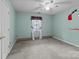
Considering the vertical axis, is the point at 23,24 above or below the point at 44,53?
above

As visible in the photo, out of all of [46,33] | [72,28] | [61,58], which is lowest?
[61,58]

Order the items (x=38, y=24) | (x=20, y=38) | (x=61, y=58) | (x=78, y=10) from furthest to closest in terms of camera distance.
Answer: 1. (x=38, y=24)
2. (x=20, y=38)
3. (x=78, y=10)
4. (x=61, y=58)

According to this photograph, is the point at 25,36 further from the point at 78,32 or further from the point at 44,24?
the point at 78,32

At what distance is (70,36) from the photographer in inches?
178

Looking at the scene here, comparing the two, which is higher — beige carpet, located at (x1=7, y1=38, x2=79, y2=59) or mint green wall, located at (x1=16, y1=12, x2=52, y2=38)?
mint green wall, located at (x1=16, y1=12, x2=52, y2=38)

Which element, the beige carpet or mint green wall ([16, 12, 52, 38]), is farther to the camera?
mint green wall ([16, 12, 52, 38])

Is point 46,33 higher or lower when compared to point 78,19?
lower

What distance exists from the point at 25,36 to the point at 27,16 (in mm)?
1806

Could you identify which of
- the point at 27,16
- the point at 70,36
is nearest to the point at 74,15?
the point at 70,36

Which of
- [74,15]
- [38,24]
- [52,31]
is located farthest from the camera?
Result: [52,31]

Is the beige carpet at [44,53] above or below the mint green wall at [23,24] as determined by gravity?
below

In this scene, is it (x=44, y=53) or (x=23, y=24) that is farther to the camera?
(x=23, y=24)

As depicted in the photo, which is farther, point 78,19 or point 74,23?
point 74,23

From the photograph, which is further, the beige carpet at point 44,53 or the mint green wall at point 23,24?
the mint green wall at point 23,24
